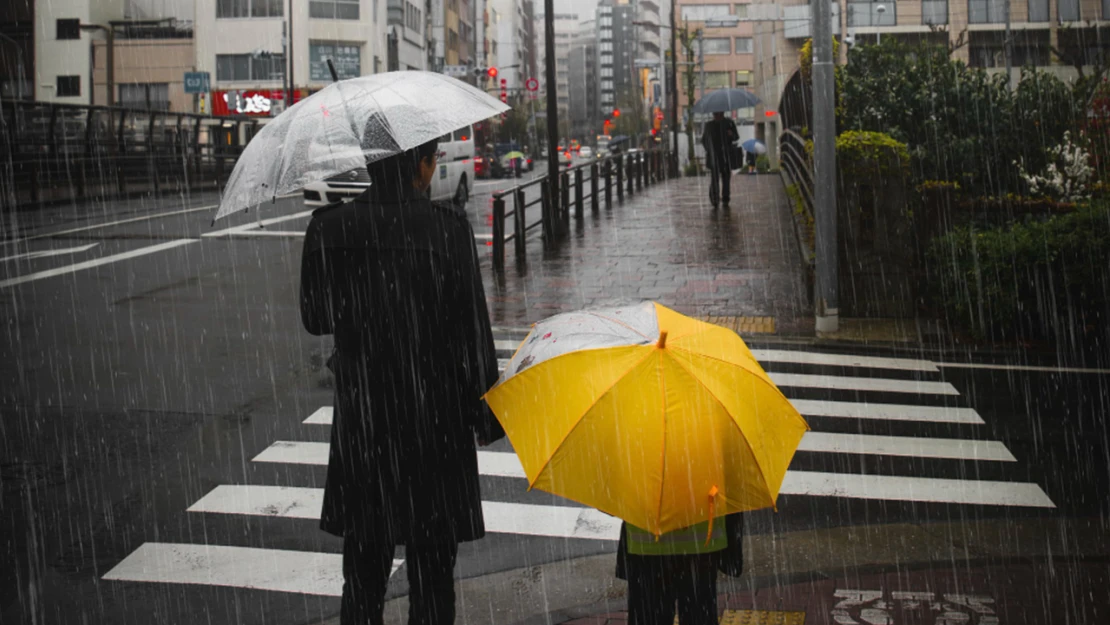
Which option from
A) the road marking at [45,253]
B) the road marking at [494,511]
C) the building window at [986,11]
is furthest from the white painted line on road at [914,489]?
the building window at [986,11]

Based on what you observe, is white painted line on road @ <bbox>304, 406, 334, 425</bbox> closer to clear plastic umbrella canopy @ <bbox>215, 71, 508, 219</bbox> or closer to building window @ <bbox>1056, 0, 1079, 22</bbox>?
clear plastic umbrella canopy @ <bbox>215, 71, 508, 219</bbox>

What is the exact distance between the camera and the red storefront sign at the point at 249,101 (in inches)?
2372

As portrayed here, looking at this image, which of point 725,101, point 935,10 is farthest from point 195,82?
point 725,101

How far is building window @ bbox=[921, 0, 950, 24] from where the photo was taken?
60.8 metres

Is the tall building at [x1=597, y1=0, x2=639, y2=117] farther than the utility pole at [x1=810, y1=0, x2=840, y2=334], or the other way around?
the tall building at [x1=597, y1=0, x2=639, y2=117]

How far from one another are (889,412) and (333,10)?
57480 mm

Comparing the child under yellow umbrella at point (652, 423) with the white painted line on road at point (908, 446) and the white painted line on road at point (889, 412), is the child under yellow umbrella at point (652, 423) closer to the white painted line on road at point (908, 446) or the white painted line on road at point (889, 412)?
the white painted line on road at point (908, 446)

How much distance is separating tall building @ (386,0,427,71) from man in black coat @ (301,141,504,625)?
194 feet

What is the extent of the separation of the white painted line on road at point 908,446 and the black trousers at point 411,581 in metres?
4.32

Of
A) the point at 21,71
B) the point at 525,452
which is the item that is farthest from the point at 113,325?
the point at 21,71

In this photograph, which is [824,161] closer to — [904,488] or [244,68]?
[904,488]

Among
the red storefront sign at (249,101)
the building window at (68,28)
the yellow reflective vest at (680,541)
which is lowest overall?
the yellow reflective vest at (680,541)

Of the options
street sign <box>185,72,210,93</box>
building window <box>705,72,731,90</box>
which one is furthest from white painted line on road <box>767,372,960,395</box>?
building window <box>705,72,731,90</box>

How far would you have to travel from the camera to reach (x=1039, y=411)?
8.19 meters
